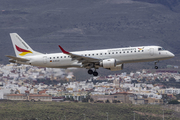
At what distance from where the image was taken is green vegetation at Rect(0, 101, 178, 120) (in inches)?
3944

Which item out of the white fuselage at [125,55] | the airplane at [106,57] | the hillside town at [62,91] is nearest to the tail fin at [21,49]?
the airplane at [106,57]

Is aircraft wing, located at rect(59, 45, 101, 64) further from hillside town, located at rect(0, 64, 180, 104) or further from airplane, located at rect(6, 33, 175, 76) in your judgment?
hillside town, located at rect(0, 64, 180, 104)

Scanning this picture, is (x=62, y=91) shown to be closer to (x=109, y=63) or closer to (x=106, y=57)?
(x=106, y=57)

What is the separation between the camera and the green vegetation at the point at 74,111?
329 ft

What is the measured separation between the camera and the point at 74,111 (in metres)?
108

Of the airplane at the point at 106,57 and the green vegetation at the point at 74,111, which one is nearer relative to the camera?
the airplane at the point at 106,57

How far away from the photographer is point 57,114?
103562mm

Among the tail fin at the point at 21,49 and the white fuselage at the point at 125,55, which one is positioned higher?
the tail fin at the point at 21,49

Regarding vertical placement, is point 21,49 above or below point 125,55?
above

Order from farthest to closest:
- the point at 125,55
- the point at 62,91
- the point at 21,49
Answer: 1. the point at 62,91
2. the point at 21,49
3. the point at 125,55

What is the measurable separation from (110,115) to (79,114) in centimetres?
797

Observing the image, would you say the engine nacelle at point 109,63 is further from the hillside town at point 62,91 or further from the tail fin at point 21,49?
the hillside town at point 62,91

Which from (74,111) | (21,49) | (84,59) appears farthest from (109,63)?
(74,111)

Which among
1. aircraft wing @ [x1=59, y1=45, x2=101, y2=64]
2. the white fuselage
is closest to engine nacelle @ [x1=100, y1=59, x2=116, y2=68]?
the white fuselage
